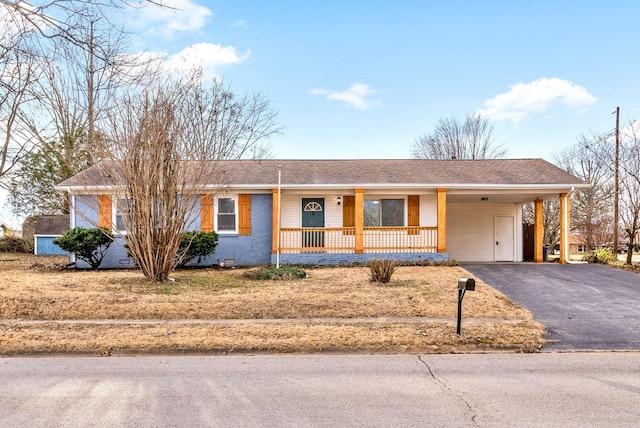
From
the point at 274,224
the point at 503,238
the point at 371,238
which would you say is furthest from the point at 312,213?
the point at 503,238

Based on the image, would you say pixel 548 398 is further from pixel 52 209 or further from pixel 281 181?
pixel 52 209

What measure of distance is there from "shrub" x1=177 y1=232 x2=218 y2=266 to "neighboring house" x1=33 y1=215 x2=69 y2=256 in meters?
10.7

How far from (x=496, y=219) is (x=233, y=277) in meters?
12.0

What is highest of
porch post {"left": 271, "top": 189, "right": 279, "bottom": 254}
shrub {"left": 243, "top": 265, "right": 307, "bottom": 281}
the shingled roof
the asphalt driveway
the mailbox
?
the shingled roof

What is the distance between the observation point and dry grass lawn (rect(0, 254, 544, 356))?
6703mm

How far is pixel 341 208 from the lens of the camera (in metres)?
17.9

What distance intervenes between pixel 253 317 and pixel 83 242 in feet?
32.0

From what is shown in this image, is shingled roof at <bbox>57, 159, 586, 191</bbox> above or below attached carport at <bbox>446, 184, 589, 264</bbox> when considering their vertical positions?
above

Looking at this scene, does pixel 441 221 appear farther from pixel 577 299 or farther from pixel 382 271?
pixel 577 299

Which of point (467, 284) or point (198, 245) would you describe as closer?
point (467, 284)

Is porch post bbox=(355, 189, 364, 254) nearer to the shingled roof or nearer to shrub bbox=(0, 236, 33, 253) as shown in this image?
the shingled roof

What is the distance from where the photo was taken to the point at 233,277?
13781mm

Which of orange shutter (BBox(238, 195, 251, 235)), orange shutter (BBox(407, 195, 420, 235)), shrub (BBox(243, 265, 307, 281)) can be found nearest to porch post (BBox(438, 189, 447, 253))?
orange shutter (BBox(407, 195, 420, 235))

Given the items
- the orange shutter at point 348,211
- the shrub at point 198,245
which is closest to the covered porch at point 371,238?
the orange shutter at point 348,211
